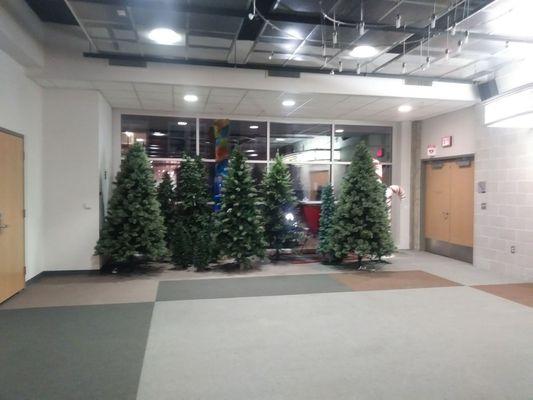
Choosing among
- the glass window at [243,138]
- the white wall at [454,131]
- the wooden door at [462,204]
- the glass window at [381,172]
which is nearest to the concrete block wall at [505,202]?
the white wall at [454,131]

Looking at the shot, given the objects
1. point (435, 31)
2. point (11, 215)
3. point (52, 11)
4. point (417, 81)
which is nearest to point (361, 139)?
point (417, 81)

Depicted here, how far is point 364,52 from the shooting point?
5051 mm

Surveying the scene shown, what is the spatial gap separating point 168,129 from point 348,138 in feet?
13.5

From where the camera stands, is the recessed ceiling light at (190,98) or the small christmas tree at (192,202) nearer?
the recessed ceiling light at (190,98)

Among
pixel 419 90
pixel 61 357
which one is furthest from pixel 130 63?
pixel 419 90

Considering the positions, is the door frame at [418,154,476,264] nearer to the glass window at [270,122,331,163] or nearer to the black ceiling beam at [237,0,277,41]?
the glass window at [270,122,331,163]

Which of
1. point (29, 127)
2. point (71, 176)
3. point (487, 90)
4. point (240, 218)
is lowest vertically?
point (240, 218)

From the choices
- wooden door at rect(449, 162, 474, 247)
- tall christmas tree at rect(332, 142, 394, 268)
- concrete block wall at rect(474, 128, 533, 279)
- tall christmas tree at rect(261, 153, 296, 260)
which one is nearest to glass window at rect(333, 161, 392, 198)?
wooden door at rect(449, 162, 474, 247)

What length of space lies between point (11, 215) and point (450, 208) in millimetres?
7749

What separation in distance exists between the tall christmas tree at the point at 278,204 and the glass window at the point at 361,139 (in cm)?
185

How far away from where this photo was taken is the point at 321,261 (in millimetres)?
7445

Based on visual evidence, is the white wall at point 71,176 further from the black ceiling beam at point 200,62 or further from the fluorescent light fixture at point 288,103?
the fluorescent light fixture at point 288,103

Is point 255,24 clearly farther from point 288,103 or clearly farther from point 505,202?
point 505,202

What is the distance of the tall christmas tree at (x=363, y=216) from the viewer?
6578 millimetres
